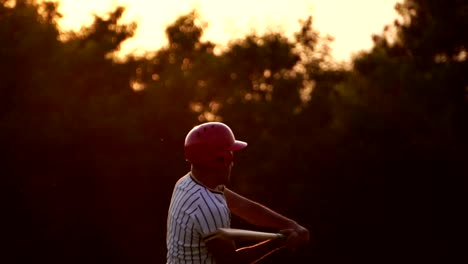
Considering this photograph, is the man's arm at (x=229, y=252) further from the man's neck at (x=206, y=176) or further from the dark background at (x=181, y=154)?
the dark background at (x=181, y=154)

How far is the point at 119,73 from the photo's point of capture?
43938 mm

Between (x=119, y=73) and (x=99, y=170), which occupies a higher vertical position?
(x=119, y=73)

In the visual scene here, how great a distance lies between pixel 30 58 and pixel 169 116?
16.4ft

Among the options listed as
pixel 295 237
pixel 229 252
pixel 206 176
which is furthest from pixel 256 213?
pixel 229 252

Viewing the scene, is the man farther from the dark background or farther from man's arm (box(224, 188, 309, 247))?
the dark background

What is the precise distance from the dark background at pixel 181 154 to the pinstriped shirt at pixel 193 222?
2957 cm

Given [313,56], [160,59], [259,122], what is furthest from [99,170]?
[313,56]

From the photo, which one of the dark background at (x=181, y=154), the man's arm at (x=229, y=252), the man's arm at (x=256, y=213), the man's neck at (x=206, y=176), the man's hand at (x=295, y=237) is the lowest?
the man's arm at (x=229, y=252)

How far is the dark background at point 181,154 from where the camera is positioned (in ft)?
127

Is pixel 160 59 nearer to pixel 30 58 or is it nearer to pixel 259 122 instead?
pixel 259 122

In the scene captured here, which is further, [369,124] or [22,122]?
[369,124]

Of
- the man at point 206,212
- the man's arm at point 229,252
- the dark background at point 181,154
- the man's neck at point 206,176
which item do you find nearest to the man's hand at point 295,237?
the man at point 206,212

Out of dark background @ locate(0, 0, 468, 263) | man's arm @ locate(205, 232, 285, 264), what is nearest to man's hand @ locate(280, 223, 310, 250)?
man's arm @ locate(205, 232, 285, 264)

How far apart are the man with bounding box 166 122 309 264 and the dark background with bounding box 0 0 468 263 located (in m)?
29.5
